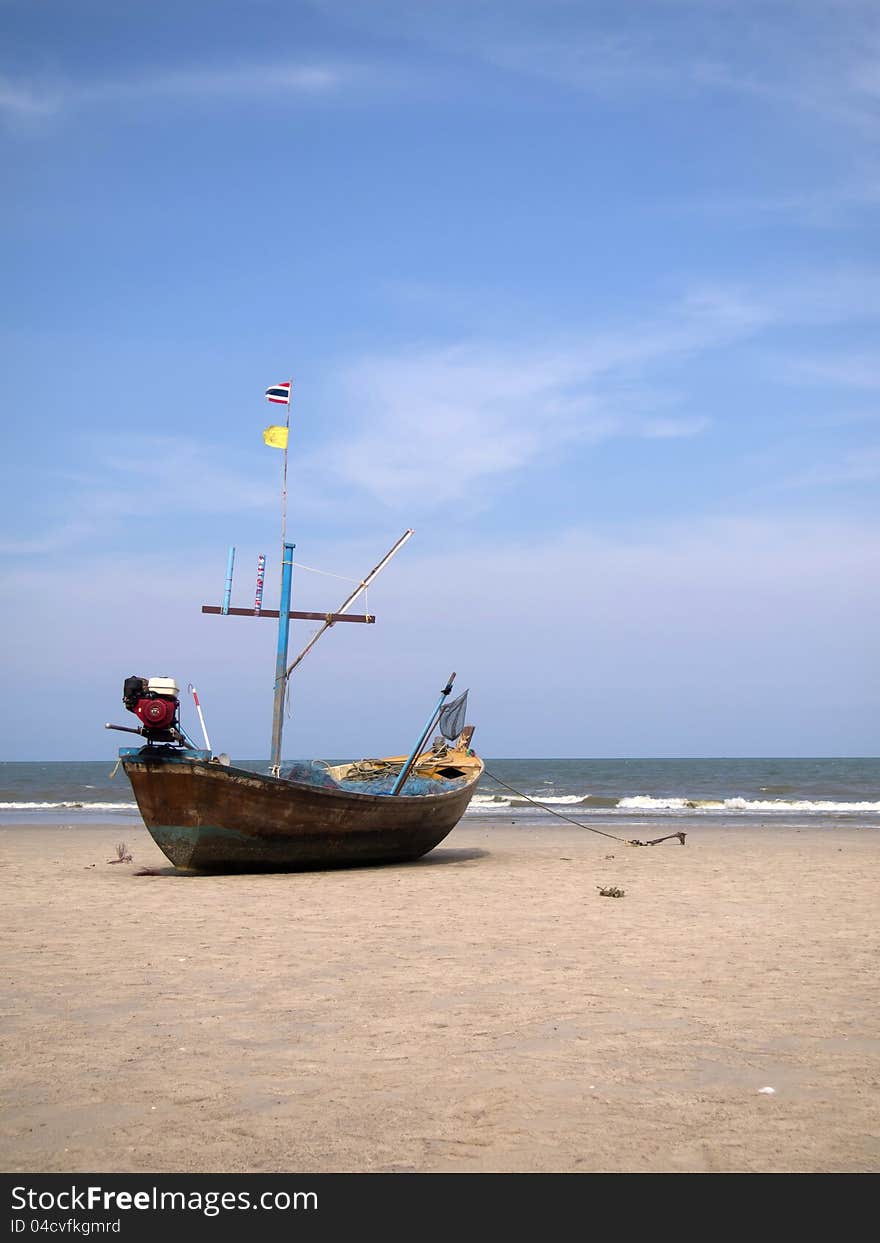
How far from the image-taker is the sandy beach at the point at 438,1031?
12.8ft

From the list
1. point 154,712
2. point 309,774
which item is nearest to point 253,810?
point 154,712

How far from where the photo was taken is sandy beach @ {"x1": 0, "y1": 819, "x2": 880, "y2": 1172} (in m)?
3.92

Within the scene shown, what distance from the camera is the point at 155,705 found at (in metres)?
12.1

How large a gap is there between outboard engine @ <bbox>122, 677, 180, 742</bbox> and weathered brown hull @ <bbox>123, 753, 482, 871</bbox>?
0.31 meters

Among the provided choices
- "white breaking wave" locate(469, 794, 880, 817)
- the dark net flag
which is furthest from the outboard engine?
"white breaking wave" locate(469, 794, 880, 817)

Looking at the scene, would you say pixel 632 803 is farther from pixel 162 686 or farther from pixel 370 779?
pixel 162 686

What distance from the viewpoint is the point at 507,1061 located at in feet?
16.4

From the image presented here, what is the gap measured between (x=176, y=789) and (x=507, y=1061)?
26.0ft

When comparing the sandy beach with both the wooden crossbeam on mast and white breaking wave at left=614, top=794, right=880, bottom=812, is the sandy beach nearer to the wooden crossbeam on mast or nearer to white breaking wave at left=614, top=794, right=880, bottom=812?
the wooden crossbeam on mast

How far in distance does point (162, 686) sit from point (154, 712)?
1.15ft

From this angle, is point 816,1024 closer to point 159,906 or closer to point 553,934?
point 553,934

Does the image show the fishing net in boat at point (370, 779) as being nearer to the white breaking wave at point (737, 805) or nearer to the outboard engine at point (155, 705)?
the outboard engine at point (155, 705)

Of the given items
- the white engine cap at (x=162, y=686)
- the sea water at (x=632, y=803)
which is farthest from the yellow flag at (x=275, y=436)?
the sea water at (x=632, y=803)
